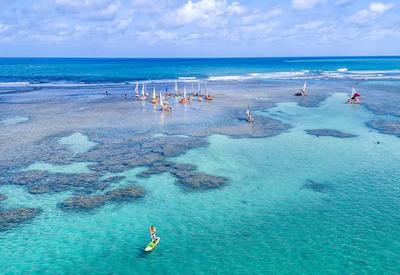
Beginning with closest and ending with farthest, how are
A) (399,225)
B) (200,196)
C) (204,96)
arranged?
1. (399,225)
2. (200,196)
3. (204,96)

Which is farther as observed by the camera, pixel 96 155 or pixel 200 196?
pixel 96 155

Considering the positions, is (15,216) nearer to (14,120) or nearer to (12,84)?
(14,120)

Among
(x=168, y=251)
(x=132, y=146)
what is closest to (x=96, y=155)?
(x=132, y=146)

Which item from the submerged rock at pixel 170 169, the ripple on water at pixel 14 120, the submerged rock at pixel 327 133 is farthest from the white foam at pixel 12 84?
the submerged rock at pixel 327 133

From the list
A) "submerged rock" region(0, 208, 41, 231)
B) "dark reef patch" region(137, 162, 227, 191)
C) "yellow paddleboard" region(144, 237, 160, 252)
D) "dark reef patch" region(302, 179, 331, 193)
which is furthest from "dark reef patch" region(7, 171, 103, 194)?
"dark reef patch" region(302, 179, 331, 193)

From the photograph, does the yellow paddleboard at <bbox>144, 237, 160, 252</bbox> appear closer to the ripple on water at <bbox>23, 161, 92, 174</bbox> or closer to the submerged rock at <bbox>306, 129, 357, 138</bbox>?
the ripple on water at <bbox>23, 161, 92, 174</bbox>

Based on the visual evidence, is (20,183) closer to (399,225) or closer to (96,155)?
(96,155)

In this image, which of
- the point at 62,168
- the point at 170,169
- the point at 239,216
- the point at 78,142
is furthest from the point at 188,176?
the point at 78,142

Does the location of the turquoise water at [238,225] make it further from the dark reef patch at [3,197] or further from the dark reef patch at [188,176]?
the dark reef patch at [188,176]
